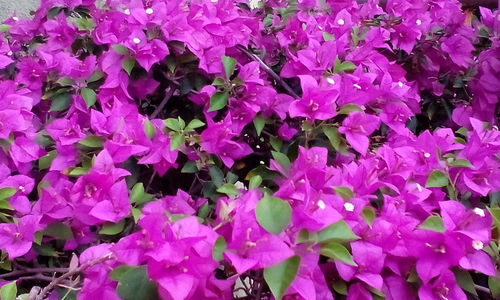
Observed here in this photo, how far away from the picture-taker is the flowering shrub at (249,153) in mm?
578

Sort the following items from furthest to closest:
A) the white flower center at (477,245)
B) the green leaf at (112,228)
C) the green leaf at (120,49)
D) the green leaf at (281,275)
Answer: the green leaf at (120,49), the green leaf at (112,228), the white flower center at (477,245), the green leaf at (281,275)

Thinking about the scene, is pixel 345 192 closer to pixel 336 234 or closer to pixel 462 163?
pixel 336 234

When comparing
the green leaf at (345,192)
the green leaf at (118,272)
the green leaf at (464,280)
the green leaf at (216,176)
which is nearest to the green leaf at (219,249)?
the green leaf at (118,272)

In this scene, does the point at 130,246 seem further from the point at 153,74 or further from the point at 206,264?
the point at 153,74

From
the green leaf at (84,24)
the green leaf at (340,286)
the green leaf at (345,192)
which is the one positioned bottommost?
the green leaf at (340,286)

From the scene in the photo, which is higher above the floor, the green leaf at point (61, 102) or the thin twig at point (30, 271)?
the green leaf at point (61, 102)

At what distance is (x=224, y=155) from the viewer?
40.4 inches

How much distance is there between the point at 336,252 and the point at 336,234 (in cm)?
2

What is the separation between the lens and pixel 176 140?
928 mm

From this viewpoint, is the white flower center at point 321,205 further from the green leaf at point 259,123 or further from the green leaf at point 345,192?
the green leaf at point 259,123

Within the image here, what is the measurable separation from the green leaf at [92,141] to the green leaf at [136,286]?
0.41 m

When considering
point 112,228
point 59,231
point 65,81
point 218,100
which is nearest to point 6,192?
point 59,231

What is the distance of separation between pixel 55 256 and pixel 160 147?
0.90ft

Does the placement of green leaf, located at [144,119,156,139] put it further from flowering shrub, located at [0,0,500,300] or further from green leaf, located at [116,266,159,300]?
green leaf, located at [116,266,159,300]
